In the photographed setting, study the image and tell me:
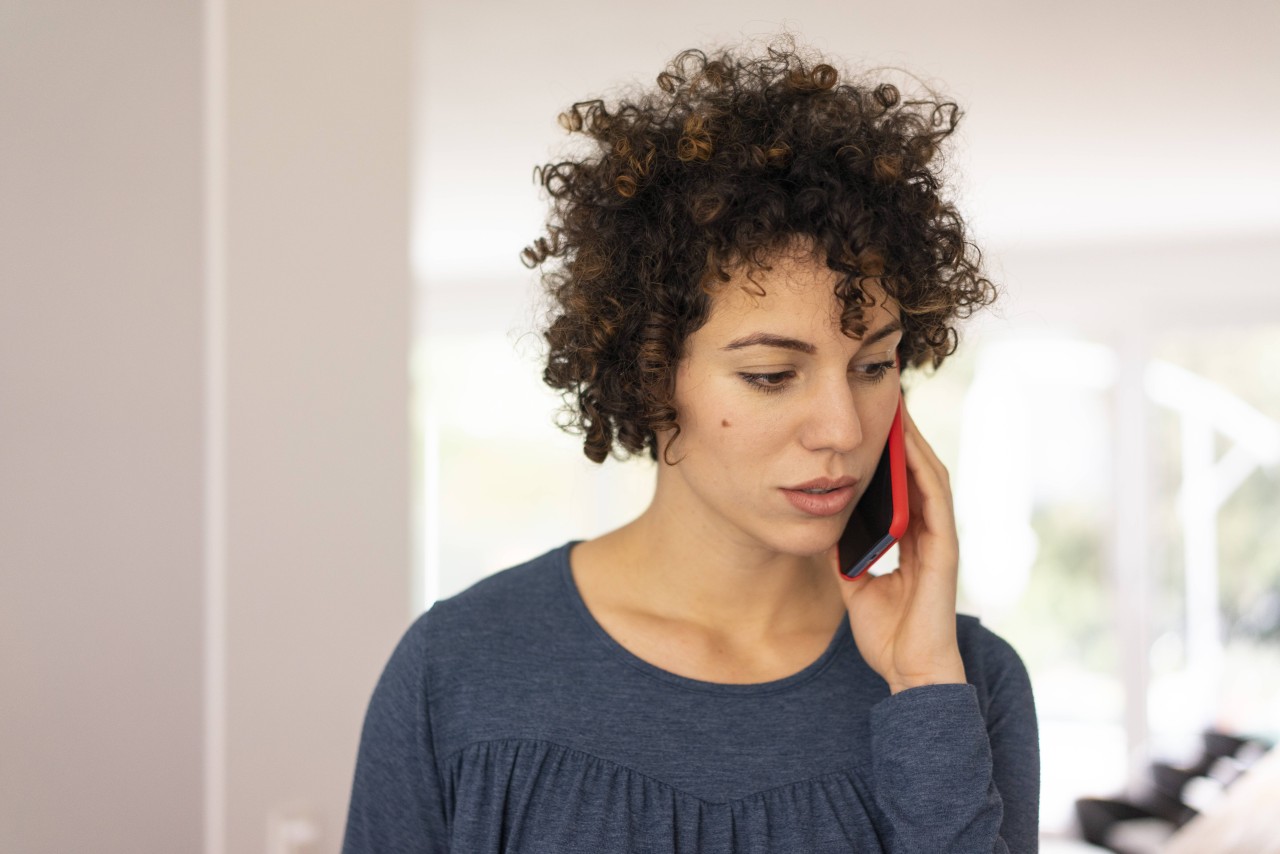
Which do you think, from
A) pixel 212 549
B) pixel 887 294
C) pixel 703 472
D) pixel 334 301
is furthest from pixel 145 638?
pixel 887 294

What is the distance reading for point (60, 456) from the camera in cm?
149

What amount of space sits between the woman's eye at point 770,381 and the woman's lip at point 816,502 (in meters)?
0.11

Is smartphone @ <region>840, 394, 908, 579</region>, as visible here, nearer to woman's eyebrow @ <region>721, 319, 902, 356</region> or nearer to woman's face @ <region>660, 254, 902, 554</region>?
woman's face @ <region>660, 254, 902, 554</region>

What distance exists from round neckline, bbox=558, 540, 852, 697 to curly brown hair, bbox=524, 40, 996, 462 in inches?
7.5

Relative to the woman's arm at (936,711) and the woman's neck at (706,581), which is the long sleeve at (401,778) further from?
the woman's arm at (936,711)

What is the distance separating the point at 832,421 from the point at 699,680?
0.34 metres

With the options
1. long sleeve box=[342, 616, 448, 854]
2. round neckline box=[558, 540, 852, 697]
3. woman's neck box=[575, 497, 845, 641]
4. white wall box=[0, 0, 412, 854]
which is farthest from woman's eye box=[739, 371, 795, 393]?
white wall box=[0, 0, 412, 854]

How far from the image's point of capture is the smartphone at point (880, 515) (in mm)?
1258

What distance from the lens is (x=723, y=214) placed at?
3.99ft

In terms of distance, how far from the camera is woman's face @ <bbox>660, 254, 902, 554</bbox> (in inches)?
46.7

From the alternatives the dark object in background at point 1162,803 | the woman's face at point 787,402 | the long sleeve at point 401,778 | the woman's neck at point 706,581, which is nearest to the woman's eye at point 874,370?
the woman's face at point 787,402

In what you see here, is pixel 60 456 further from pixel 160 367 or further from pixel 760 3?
pixel 760 3

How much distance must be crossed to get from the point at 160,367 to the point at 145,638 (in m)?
0.37

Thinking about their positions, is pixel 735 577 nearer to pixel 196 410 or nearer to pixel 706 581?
pixel 706 581
